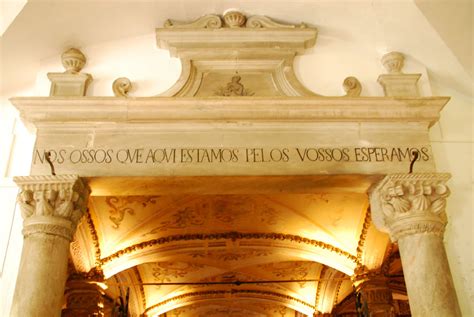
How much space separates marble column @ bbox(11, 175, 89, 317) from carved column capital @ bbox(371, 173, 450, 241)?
117 inches

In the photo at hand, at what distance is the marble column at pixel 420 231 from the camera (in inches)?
196

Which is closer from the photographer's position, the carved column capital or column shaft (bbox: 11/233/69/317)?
column shaft (bbox: 11/233/69/317)

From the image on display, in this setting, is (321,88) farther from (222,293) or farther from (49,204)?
(222,293)

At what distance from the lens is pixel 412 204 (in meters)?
5.34

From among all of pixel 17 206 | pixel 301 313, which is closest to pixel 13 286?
pixel 17 206

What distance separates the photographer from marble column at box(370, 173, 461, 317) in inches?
196

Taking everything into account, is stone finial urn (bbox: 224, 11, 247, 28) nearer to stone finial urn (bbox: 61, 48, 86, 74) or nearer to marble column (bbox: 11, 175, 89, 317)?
stone finial urn (bbox: 61, 48, 86, 74)

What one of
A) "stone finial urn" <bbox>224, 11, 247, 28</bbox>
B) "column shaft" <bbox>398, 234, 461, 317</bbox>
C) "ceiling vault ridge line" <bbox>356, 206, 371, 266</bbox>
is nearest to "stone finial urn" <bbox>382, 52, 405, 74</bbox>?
"stone finial urn" <bbox>224, 11, 247, 28</bbox>

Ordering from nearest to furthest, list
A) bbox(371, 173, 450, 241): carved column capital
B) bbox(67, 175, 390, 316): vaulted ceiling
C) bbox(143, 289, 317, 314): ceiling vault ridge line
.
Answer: bbox(371, 173, 450, 241): carved column capital < bbox(67, 175, 390, 316): vaulted ceiling < bbox(143, 289, 317, 314): ceiling vault ridge line

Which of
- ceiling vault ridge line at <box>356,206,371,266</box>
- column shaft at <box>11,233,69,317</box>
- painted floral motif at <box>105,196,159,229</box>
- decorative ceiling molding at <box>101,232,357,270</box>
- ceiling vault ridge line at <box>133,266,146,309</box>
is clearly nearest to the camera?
column shaft at <box>11,233,69,317</box>

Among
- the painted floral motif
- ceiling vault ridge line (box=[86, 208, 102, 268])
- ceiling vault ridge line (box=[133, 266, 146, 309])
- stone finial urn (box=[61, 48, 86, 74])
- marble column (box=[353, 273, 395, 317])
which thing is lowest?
marble column (box=[353, 273, 395, 317])

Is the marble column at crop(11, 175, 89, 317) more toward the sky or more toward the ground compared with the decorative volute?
more toward the ground

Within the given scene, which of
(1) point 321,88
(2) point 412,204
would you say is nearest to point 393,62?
(1) point 321,88

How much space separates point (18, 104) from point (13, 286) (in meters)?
1.79
